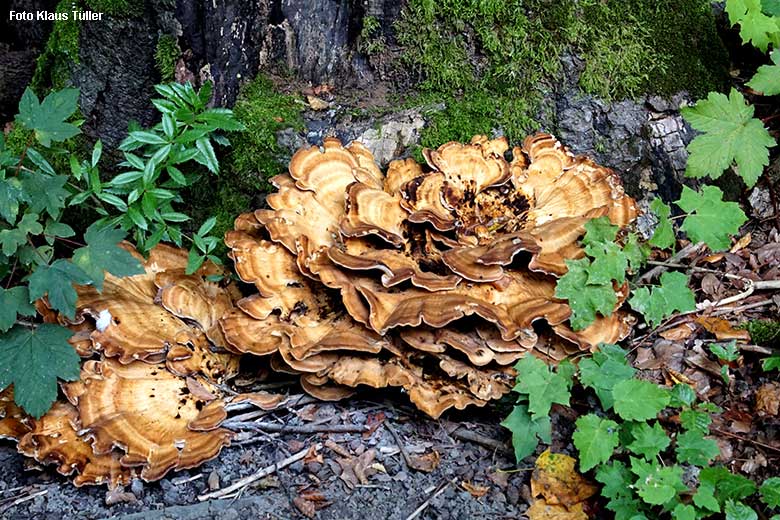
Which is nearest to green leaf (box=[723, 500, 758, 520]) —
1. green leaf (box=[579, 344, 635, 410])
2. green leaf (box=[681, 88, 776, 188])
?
green leaf (box=[579, 344, 635, 410])

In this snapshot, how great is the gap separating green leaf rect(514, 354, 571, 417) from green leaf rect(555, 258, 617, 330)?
1.06 ft

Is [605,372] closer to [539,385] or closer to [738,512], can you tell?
[539,385]

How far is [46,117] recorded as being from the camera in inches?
161

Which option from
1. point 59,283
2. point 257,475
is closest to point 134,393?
point 59,283

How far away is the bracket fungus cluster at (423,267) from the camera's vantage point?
4.10 meters

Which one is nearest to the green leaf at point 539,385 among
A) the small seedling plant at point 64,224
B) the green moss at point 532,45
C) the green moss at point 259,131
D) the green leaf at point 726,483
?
the green leaf at point 726,483

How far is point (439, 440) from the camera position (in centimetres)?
451

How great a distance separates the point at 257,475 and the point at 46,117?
2.47m

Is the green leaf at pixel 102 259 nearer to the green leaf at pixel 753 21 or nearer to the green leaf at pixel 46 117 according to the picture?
the green leaf at pixel 46 117

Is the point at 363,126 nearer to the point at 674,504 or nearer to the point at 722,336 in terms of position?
the point at 722,336

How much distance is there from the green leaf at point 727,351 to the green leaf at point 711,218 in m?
0.65

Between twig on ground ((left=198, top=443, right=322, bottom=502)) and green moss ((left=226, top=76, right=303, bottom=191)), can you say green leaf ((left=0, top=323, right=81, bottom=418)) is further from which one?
green moss ((left=226, top=76, right=303, bottom=191))

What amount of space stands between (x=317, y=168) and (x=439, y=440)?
6.48 ft

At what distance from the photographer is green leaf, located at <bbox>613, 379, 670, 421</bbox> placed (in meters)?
3.77
